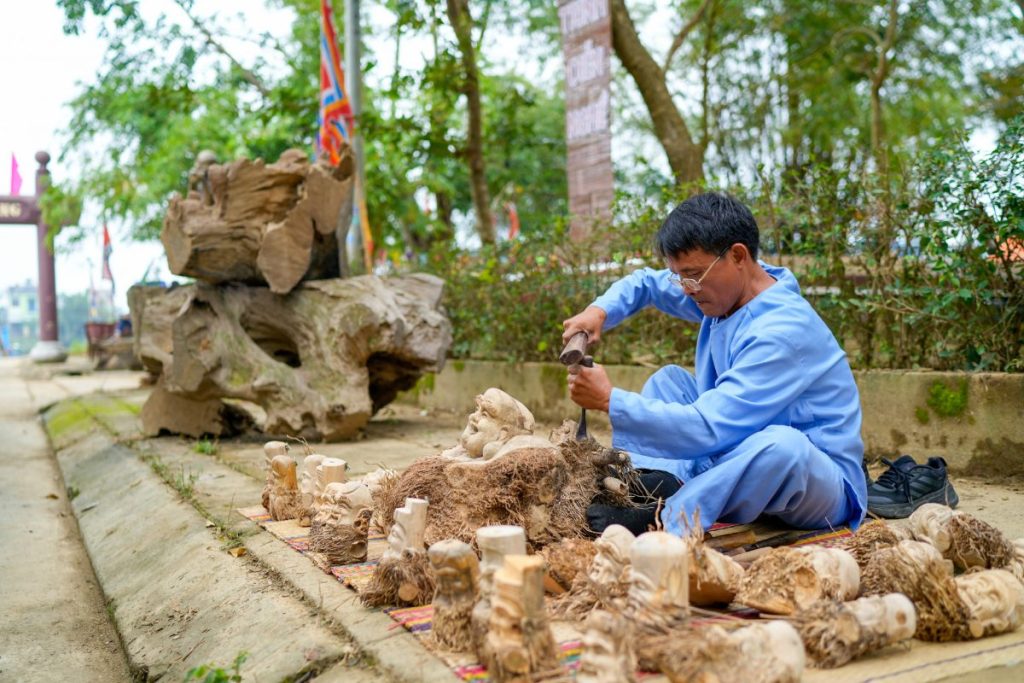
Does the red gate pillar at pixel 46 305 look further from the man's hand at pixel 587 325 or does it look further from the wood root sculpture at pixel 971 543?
the wood root sculpture at pixel 971 543

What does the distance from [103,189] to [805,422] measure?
15688 mm

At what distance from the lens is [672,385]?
11.3 feet

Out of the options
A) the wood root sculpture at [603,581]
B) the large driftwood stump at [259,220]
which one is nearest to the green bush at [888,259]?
the large driftwood stump at [259,220]

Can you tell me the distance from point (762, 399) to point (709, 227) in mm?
571

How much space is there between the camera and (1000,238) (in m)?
4.22

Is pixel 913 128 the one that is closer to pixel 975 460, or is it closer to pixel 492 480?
pixel 975 460

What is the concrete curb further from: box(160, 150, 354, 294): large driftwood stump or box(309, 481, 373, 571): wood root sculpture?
box(160, 150, 354, 294): large driftwood stump

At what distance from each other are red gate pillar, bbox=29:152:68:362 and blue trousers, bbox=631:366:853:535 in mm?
23466

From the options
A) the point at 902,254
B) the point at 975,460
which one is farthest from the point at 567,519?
the point at 902,254

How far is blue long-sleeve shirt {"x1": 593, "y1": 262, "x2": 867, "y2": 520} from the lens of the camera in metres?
2.71

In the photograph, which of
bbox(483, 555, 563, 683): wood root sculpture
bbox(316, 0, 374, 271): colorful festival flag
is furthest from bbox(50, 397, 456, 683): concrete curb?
bbox(316, 0, 374, 271): colorful festival flag

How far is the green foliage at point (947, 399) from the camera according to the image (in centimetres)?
433

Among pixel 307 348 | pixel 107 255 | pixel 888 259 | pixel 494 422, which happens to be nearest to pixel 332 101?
pixel 307 348

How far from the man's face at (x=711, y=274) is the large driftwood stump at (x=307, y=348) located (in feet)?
10.4
